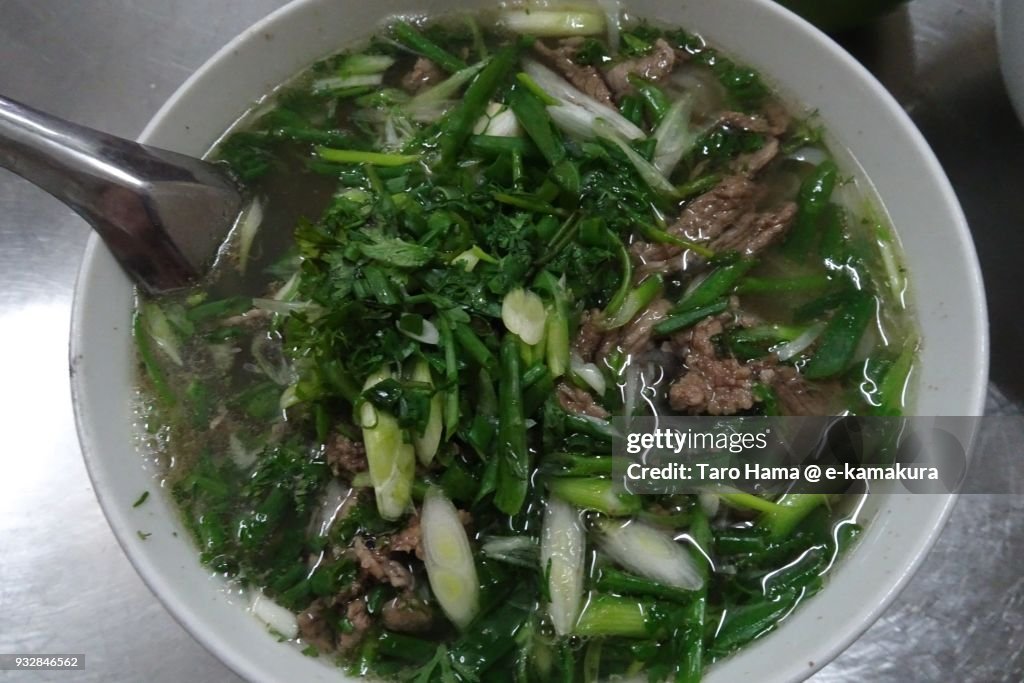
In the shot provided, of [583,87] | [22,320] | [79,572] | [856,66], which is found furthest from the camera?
[22,320]

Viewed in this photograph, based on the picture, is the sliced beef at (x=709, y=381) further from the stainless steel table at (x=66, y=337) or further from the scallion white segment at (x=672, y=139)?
the stainless steel table at (x=66, y=337)

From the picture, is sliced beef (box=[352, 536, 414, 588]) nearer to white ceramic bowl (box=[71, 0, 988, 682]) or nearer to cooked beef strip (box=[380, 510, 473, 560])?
cooked beef strip (box=[380, 510, 473, 560])

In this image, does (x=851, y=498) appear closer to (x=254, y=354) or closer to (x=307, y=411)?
(x=307, y=411)

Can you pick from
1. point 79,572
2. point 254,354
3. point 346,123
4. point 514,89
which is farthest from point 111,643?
point 514,89

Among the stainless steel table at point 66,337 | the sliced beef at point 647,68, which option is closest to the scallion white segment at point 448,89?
the sliced beef at point 647,68

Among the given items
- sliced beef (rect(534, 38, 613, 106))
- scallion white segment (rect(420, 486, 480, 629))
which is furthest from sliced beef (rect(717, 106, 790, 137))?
scallion white segment (rect(420, 486, 480, 629))

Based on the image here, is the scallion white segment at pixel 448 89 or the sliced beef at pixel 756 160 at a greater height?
the scallion white segment at pixel 448 89
